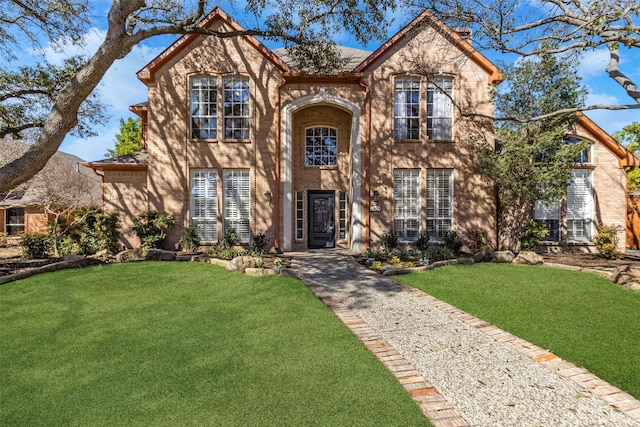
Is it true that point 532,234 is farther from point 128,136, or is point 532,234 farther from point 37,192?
point 128,136

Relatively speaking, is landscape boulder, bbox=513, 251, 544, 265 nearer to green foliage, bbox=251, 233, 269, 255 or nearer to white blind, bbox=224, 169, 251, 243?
green foliage, bbox=251, 233, 269, 255

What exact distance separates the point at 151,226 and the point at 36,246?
12.2ft

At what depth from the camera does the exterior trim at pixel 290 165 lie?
1277 centimetres

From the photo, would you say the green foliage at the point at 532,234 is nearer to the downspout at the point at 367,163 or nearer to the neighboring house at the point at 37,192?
the downspout at the point at 367,163

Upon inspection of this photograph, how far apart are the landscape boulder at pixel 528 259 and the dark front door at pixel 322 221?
6.71 metres

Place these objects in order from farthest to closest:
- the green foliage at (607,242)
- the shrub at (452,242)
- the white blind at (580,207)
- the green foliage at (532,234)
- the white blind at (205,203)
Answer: the white blind at (580,207)
the white blind at (205,203)
the shrub at (452,242)
the green foliage at (532,234)
the green foliage at (607,242)

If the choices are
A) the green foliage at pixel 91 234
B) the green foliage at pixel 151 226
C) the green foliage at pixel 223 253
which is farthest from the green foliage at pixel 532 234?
the green foliage at pixel 91 234

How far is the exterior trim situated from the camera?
1277 centimetres

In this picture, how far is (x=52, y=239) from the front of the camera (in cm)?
1188

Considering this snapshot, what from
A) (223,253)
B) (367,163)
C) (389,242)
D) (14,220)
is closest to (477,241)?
(389,242)

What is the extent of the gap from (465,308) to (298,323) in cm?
332

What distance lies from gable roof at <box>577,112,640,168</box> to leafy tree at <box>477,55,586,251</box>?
2452 millimetres

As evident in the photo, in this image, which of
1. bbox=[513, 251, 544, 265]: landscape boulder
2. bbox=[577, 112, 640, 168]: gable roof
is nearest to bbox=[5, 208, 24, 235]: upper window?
bbox=[513, 251, 544, 265]: landscape boulder

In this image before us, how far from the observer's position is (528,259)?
35.4 feet
